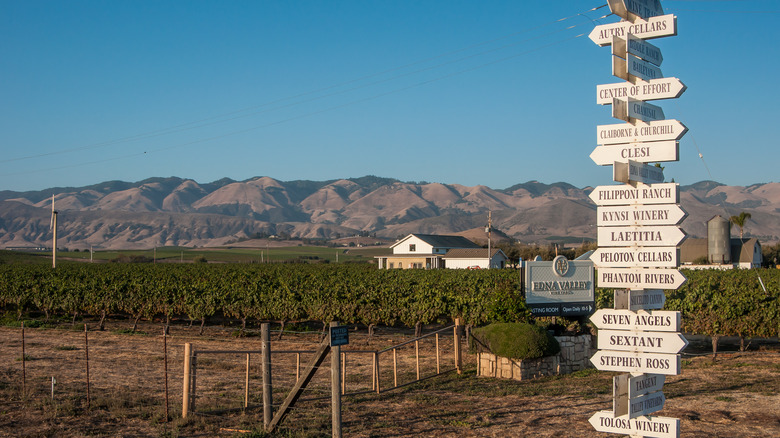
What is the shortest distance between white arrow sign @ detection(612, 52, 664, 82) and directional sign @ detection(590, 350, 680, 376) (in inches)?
128

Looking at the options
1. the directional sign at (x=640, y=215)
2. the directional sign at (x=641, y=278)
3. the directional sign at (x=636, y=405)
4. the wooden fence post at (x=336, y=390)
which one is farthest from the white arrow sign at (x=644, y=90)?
the wooden fence post at (x=336, y=390)

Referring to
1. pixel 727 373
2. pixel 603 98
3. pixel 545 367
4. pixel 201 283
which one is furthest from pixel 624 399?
pixel 201 283

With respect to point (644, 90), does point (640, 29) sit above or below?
above

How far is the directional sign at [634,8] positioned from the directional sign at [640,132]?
52.9 inches

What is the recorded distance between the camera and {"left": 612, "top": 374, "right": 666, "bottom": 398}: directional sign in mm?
7406

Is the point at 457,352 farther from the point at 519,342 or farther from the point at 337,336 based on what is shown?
the point at 337,336

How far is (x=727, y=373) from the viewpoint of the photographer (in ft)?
53.6

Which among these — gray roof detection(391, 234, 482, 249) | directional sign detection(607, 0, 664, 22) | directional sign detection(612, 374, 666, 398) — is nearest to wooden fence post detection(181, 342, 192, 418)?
directional sign detection(612, 374, 666, 398)

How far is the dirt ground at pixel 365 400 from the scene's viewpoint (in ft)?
34.2

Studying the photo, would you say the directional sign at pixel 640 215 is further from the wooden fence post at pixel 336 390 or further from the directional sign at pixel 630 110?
the wooden fence post at pixel 336 390

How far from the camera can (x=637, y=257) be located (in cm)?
764

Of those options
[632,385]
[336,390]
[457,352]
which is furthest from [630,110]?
[457,352]

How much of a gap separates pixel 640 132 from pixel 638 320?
220 centimetres

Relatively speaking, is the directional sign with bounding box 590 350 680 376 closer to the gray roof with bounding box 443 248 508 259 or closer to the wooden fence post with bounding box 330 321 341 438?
the wooden fence post with bounding box 330 321 341 438
